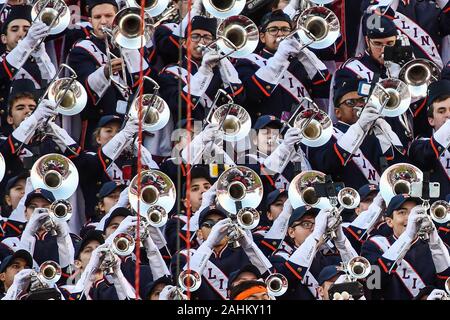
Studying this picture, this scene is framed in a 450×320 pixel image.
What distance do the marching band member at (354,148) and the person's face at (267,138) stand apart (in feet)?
0.83

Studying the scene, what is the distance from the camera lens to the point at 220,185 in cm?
1617

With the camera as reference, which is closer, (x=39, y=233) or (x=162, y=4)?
(x=39, y=233)

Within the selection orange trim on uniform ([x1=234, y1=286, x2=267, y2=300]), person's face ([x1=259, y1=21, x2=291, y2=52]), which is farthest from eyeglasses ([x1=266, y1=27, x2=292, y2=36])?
orange trim on uniform ([x1=234, y1=286, x2=267, y2=300])

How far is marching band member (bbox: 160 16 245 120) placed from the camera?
54.6 feet

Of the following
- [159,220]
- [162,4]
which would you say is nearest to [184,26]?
[162,4]

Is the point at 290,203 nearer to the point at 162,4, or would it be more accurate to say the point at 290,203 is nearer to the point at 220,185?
the point at 220,185

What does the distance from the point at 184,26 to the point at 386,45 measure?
4.12 ft

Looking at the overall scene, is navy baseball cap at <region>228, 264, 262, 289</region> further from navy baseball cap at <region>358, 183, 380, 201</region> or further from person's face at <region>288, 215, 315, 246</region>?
navy baseball cap at <region>358, 183, 380, 201</region>

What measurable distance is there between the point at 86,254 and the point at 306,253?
4.09 ft

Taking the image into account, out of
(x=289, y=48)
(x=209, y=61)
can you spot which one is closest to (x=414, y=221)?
(x=289, y=48)

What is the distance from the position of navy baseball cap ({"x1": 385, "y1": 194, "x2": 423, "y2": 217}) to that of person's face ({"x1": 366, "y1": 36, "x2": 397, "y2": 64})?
1.26 m

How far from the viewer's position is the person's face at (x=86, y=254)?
15695 millimetres

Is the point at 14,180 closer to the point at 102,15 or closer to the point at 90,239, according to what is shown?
the point at 90,239

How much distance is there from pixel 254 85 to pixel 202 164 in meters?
0.73
